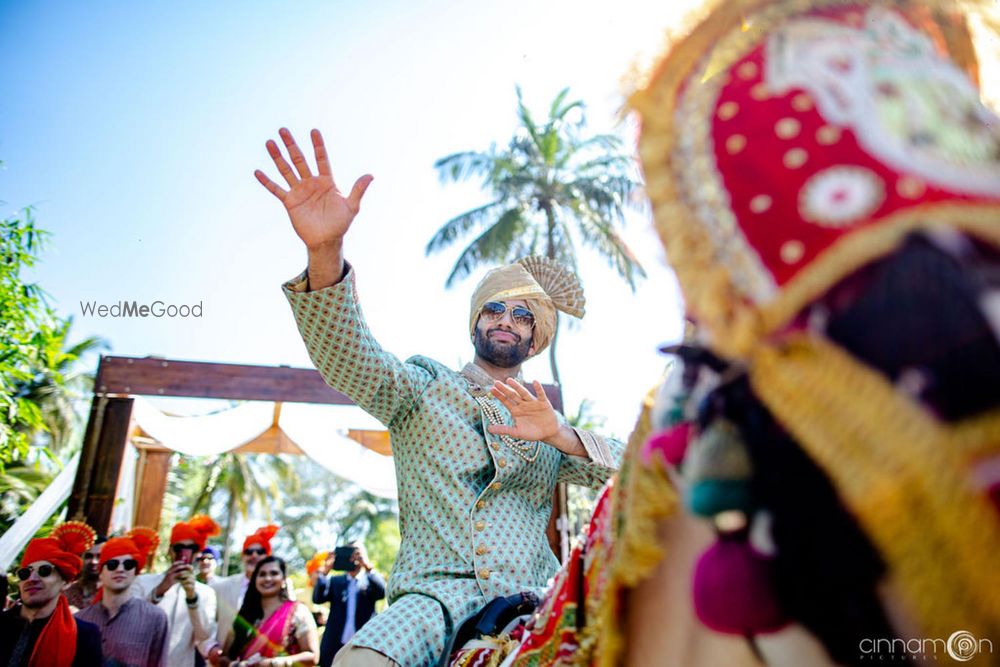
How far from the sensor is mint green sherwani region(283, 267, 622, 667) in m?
2.04

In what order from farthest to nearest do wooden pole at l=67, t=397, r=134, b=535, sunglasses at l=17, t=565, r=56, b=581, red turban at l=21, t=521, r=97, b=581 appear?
wooden pole at l=67, t=397, r=134, b=535 → red turban at l=21, t=521, r=97, b=581 → sunglasses at l=17, t=565, r=56, b=581

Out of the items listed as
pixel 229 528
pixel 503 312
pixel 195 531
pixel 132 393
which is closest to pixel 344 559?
pixel 195 531

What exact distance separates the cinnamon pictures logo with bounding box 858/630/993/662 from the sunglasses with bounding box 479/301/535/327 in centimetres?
236

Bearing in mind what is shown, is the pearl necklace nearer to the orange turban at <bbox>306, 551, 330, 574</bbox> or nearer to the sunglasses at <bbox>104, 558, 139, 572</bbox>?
the sunglasses at <bbox>104, 558, 139, 572</bbox>

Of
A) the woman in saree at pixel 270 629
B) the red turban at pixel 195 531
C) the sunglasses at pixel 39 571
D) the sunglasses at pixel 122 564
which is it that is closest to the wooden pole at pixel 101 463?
the sunglasses at pixel 122 564

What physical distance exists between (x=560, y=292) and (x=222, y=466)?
27.6m

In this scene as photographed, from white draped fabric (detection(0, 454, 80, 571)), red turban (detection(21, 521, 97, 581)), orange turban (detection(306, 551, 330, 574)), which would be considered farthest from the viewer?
orange turban (detection(306, 551, 330, 574))

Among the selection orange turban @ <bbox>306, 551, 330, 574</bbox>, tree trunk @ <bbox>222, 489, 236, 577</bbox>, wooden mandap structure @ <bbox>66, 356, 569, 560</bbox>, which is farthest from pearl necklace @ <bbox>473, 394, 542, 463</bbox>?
tree trunk @ <bbox>222, 489, 236, 577</bbox>

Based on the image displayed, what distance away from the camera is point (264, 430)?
10.6 meters

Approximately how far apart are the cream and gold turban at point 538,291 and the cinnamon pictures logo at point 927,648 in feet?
7.78

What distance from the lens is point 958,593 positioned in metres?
0.63

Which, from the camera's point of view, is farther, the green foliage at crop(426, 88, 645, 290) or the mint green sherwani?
the green foliage at crop(426, 88, 645, 290)

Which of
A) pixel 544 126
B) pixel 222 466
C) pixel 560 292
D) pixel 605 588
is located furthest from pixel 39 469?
pixel 605 588

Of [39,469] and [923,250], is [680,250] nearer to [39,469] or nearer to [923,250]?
[923,250]
